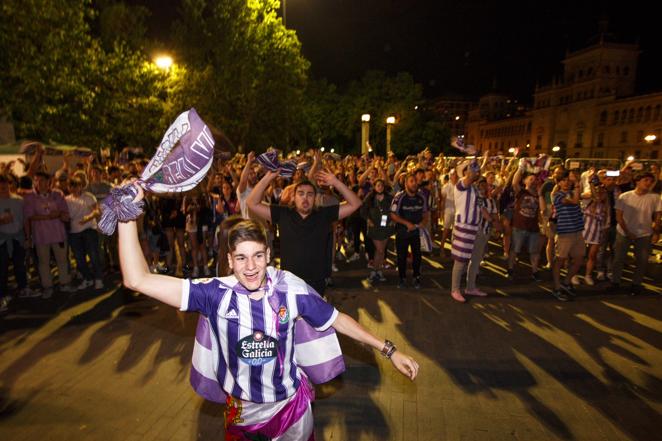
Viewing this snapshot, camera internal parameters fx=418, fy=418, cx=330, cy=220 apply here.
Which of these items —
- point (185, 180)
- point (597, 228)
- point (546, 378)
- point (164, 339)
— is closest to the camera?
point (185, 180)

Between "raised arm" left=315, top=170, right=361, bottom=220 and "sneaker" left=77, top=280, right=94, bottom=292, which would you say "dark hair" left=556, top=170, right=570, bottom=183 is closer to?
"raised arm" left=315, top=170, right=361, bottom=220

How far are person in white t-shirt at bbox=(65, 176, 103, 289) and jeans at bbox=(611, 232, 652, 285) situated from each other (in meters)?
9.36

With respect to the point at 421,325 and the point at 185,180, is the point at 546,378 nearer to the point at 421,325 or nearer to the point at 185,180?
the point at 421,325

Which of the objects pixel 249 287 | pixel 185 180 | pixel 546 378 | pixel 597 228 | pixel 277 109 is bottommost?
pixel 546 378

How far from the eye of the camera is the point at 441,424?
3836mm

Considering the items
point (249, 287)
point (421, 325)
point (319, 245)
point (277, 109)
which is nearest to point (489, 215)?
point (421, 325)

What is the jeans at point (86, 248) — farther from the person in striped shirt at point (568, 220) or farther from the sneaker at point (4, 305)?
the person in striped shirt at point (568, 220)

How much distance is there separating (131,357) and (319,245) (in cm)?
284

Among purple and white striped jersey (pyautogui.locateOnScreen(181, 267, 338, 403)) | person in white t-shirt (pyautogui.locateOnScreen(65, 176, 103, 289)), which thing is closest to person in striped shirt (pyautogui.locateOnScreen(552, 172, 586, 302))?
purple and white striped jersey (pyautogui.locateOnScreen(181, 267, 338, 403))

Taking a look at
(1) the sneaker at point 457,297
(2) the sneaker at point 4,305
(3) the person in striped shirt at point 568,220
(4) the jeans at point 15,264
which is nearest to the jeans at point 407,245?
(1) the sneaker at point 457,297

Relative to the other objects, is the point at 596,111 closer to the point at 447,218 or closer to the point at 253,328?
the point at 447,218

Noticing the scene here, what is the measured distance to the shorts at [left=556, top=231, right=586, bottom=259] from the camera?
710 centimetres

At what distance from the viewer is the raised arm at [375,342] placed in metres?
2.29

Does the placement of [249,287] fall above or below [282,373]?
above
